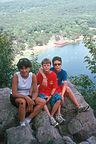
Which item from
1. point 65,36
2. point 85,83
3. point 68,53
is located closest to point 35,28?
point 65,36

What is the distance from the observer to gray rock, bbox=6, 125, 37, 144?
1975 mm

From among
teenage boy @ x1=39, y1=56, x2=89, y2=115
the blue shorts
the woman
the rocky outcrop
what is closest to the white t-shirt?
the woman

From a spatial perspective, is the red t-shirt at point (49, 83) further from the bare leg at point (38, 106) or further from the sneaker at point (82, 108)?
the sneaker at point (82, 108)

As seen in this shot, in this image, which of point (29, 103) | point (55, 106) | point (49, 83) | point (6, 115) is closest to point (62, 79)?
point (49, 83)

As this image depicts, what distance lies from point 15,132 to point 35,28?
5702 centimetres

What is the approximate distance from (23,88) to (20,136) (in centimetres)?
61

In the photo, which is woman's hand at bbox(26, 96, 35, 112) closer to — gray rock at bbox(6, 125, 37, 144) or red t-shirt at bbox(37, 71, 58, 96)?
gray rock at bbox(6, 125, 37, 144)

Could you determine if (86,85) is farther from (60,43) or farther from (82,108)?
(60,43)

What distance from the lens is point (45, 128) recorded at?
7.41 feet

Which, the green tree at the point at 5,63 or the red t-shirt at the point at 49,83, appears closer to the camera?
the red t-shirt at the point at 49,83

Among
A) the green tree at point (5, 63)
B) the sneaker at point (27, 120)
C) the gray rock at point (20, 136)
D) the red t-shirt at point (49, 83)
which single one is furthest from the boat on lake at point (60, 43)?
the gray rock at point (20, 136)

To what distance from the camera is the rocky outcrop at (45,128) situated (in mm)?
2066

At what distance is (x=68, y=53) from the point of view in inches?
→ 1328

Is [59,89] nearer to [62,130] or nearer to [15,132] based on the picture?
[62,130]
